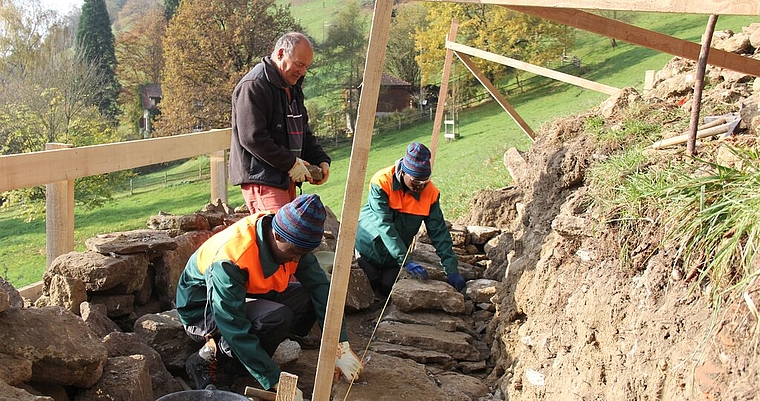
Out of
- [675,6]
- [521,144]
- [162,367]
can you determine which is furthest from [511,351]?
[521,144]

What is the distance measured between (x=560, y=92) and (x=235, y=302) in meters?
26.0

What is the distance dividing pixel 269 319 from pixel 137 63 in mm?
37172

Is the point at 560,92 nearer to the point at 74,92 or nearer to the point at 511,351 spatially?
the point at 74,92

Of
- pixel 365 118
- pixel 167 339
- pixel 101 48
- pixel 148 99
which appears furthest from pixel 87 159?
pixel 101 48

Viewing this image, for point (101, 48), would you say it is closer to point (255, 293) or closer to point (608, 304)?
point (255, 293)

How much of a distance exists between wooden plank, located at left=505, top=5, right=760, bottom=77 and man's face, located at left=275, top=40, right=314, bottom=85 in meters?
1.40

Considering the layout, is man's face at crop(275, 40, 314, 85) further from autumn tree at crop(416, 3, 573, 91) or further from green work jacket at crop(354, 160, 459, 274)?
autumn tree at crop(416, 3, 573, 91)

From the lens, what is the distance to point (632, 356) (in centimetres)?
295

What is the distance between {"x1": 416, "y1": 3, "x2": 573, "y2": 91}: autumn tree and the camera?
2633cm

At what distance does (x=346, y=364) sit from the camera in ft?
12.7

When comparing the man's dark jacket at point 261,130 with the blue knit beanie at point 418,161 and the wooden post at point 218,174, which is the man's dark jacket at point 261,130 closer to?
the blue knit beanie at point 418,161

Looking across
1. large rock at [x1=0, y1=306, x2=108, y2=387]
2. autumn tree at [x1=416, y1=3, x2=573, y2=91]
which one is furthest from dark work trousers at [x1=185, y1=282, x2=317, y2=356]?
autumn tree at [x1=416, y1=3, x2=573, y2=91]

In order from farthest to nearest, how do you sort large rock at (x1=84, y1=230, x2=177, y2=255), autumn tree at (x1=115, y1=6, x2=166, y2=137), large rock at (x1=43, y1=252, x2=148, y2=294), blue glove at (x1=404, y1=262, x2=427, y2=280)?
autumn tree at (x1=115, y1=6, x2=166, y2=137) → blue glove at (x1=404, y1=262, x2=427, y2=280) → large rock at (x1=84, y1=230, x2=177, y2=255) → large rock at (x1=43, y1=252, x2=148, y2=294)

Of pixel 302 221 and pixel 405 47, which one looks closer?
pixel 302 221
